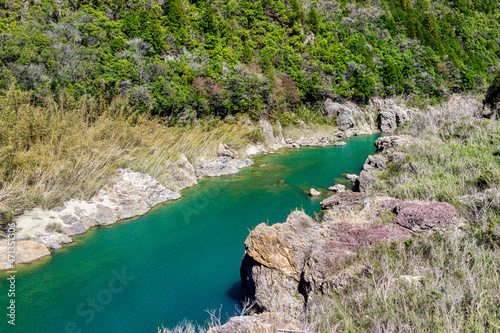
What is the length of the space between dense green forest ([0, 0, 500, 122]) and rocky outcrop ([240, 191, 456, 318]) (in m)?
14.0

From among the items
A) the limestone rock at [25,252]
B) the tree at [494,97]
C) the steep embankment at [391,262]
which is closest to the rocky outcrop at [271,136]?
the tree at [494,97]

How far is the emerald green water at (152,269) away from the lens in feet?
21.0

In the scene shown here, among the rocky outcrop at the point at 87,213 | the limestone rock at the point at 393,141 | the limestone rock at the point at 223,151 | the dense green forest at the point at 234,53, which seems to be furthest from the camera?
the limestone rock at the point at 223,151

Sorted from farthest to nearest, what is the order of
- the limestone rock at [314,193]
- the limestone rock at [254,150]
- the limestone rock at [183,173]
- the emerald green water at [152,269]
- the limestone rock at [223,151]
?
the limestone rock at [254,150] → the limestone rock at [223,151] → the limestone rock at [183,173] → the limestone rock at [314,193] → the emerald green water at [152,269]

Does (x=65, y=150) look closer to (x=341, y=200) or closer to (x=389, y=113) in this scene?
(x=341, y=200)

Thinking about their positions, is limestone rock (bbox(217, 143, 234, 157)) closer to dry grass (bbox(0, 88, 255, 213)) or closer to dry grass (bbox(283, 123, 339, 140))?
dry grass (bbox(0, 88, 255, 213))

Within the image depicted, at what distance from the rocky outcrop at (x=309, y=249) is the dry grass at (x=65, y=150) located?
798 centimetres

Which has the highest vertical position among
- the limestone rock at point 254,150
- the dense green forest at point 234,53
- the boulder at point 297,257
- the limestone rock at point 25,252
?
the dense green forest at point 234,53

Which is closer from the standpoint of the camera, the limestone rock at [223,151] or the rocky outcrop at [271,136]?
the limestone rock at [223,151]

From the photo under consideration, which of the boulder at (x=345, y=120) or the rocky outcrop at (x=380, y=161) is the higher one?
the rocky outcrop at (x=380, y=161)

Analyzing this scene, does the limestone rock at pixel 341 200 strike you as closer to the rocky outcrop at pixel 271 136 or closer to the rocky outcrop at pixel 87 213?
the rocky outcrop at pixel 87 213

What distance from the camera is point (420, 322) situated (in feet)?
9.75

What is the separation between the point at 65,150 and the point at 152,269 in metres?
6.54

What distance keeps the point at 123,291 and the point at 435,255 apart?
6859mm
